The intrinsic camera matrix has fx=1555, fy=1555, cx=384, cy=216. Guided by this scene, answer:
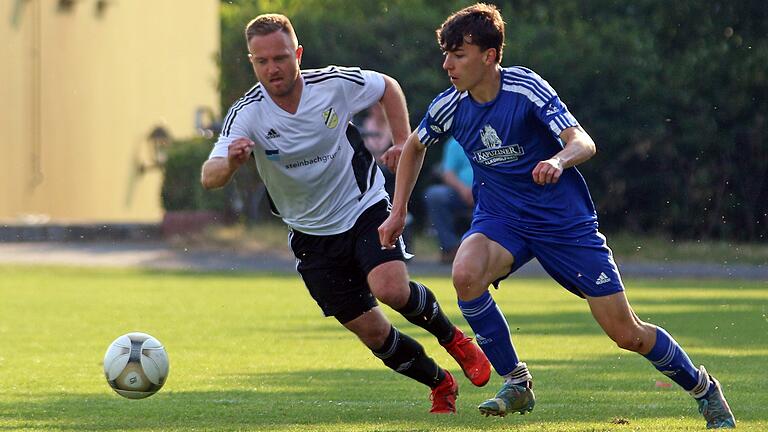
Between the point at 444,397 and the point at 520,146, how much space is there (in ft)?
4.51

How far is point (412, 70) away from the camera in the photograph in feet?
75.3

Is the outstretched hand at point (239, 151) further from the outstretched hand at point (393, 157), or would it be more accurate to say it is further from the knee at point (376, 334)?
the knee at point (376, 334)

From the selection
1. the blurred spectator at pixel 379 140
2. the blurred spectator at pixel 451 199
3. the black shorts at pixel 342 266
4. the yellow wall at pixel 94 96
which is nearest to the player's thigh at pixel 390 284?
the black shorts at pixel 342 266

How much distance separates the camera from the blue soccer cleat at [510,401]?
697cm

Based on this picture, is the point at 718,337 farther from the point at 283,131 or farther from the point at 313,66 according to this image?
the point at 313,66

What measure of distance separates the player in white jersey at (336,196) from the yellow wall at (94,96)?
17.2 meters

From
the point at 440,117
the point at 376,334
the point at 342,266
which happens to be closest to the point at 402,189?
the point at 440,117

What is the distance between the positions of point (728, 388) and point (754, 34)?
14.8 metres

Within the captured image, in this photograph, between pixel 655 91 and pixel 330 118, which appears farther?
pixel 655 91

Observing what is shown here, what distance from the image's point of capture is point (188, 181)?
2430 centimetres

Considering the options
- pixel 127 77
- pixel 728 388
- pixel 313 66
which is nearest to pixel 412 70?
pixel 313 66

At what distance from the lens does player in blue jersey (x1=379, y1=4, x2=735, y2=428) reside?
685 cm

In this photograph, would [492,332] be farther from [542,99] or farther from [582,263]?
[542,99]

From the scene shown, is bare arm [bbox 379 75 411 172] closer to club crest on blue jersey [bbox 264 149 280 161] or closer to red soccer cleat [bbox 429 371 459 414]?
club crest on blue jersey [bbox 264 149 280 161]
